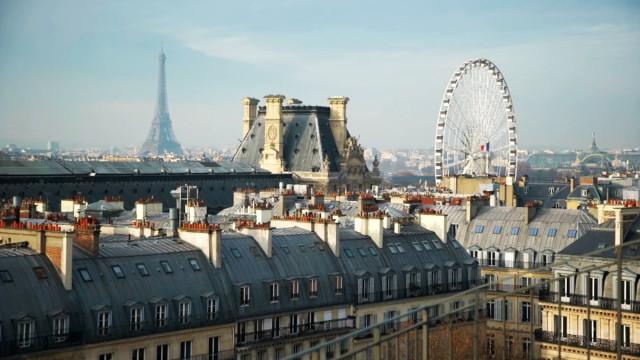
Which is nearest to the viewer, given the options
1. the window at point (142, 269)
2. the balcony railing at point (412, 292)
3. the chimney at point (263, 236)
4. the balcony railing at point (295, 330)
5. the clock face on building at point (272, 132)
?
the window at point (142, 269)

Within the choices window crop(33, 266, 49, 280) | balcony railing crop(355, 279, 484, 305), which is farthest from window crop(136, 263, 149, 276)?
balcony railing crop(355, 279, 484, 305)

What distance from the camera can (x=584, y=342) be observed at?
44.6m

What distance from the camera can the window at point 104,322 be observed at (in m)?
38.4

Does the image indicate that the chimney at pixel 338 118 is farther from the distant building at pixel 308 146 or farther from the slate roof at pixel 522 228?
the slate roof at pixel 522 228

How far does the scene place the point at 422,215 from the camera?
5769 centimetres

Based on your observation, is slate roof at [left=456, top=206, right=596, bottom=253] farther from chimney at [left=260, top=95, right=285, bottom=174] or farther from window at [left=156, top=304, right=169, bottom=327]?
chimney at [left=260, top=95, right=285, bottom=174]

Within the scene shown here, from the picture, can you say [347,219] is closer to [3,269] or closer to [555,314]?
[555,314]

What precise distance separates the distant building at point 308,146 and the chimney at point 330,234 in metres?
87.0

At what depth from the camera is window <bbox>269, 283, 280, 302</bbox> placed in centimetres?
4512

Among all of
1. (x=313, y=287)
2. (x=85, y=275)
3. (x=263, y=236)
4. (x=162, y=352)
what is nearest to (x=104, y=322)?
(x=85, y=275)

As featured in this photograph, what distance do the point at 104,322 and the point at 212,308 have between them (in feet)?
15.9

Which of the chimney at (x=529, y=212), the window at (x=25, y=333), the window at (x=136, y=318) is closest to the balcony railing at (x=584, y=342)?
the window at (x=136, y=318)

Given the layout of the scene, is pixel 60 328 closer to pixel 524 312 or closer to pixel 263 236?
pixel 263 236

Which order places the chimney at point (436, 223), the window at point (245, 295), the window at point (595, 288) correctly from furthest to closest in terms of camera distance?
the chimney at point (436, 223) → the window at point (595, 288) → the window at point (245, 295)
